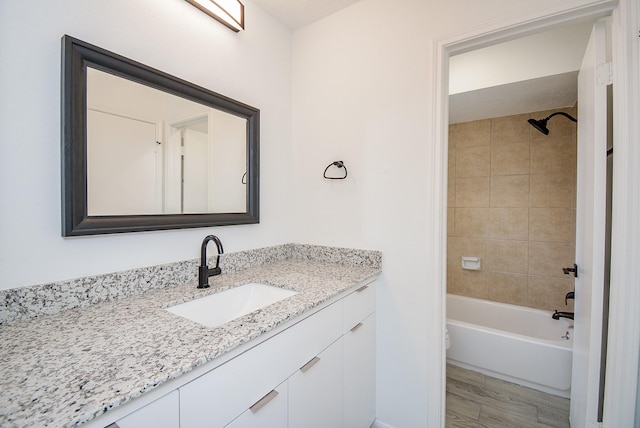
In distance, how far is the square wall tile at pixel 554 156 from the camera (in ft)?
7.63

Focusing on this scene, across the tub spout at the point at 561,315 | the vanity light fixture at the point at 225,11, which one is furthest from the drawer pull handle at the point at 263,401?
the tub spout at the point at 561,315

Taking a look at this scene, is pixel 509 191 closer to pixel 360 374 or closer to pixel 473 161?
pixel 473 161

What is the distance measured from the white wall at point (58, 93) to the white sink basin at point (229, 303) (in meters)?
0.27

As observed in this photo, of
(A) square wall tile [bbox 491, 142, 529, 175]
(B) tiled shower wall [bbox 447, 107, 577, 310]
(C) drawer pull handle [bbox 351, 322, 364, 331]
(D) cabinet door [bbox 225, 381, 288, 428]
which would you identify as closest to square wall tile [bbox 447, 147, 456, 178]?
(B) tiled shower wall [bbox 447, 107, 577, 310]

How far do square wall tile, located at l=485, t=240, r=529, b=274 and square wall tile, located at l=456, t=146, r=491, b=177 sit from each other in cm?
71

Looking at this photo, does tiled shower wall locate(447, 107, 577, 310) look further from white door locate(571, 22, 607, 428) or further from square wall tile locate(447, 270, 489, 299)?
white door locate(571, 22, 607, 428)

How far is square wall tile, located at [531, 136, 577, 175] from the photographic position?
7.63ft

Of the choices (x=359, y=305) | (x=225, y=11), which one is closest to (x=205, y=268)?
(x=359, y=305)

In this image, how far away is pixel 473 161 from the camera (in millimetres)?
2750

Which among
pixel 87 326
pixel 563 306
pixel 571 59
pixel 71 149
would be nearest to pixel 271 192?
pixel 71 149

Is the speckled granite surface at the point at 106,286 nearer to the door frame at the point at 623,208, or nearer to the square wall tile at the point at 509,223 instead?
the door frame at the point at 623,208

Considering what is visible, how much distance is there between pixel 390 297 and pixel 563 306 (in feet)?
6.44

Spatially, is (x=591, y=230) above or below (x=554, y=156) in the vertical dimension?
below

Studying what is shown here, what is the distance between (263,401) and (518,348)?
197 cm
